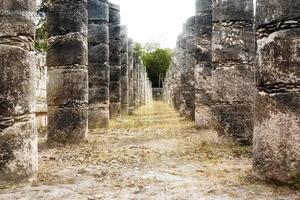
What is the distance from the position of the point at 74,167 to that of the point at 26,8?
2487 millimetres

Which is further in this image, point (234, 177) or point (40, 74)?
point (40, 74)

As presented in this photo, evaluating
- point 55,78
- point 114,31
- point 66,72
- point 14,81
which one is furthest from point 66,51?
point 114,31

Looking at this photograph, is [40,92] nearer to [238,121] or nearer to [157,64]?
[238,121]

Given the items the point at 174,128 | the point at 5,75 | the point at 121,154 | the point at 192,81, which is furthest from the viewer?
the point at 192,81

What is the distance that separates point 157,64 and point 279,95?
64.0m

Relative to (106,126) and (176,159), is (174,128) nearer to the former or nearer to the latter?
(106,126)

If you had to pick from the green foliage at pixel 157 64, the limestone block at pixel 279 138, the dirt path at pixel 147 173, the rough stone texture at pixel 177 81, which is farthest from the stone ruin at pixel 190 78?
the green foliage at pixel 157 64

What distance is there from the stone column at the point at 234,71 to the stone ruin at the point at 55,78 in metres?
2.94

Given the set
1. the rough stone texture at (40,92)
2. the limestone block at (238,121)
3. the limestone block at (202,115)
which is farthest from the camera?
the rough stone texture at (40,92)

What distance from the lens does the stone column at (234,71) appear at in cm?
928

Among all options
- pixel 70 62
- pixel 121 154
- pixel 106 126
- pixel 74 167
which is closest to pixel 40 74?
pixel 106 126

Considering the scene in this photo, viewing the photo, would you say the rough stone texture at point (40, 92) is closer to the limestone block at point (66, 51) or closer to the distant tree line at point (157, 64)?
the limestone block at point (66, 51)

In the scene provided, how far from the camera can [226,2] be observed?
9.43m

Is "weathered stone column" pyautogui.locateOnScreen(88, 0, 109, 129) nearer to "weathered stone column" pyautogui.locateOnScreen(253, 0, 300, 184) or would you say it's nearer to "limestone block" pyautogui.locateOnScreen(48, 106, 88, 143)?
"limestone block" pyautogui.locateOnScreen(48, 106, 88, 143)
